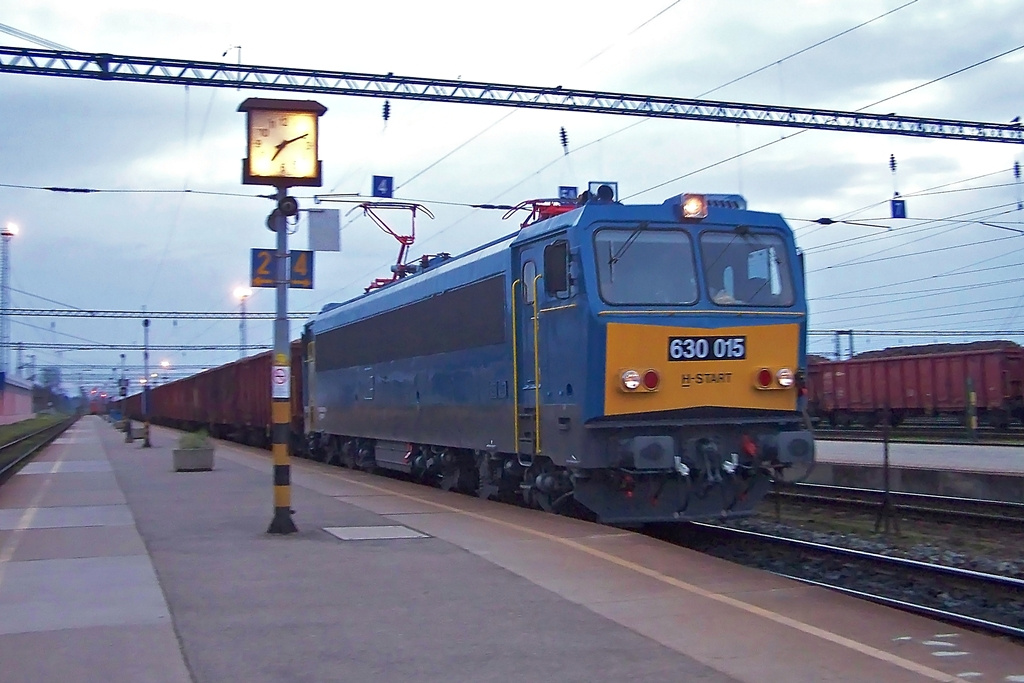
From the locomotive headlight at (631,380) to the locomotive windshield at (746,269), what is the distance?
4.20 ft

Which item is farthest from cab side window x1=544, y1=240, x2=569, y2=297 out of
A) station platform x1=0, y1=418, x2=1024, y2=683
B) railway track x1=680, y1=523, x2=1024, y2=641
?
railway track x1=680, y1=523, x2=1024, y2=641

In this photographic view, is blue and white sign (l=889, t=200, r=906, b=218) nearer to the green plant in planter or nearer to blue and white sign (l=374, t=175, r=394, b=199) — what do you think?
blue and white sign (l=374, t=175, r=394, b=199)

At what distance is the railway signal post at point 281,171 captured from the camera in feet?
36.3

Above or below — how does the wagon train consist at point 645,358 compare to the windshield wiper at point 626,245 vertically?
below

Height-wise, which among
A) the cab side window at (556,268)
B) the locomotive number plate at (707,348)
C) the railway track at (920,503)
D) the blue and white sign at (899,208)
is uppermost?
the blue and white sign at (899,208)

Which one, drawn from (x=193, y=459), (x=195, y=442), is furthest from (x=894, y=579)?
(x=195, y=442)

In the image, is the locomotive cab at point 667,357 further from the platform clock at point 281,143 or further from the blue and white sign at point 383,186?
the blue and white sign at point 383,186

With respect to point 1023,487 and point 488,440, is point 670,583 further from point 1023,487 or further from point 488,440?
point 1023,487

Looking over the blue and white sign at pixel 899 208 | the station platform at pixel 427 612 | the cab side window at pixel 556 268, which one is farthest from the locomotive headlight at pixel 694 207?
the blue and white sign at pixel 899 208

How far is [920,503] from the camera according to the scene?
1495cm

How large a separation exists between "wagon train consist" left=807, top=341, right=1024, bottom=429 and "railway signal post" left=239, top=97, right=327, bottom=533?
20.6 meters

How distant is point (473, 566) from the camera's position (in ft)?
29.2

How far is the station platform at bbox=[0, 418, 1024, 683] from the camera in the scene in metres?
5.91

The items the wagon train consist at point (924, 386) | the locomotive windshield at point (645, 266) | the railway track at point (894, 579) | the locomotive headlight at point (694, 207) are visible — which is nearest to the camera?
the railway track at point (894, 579)
